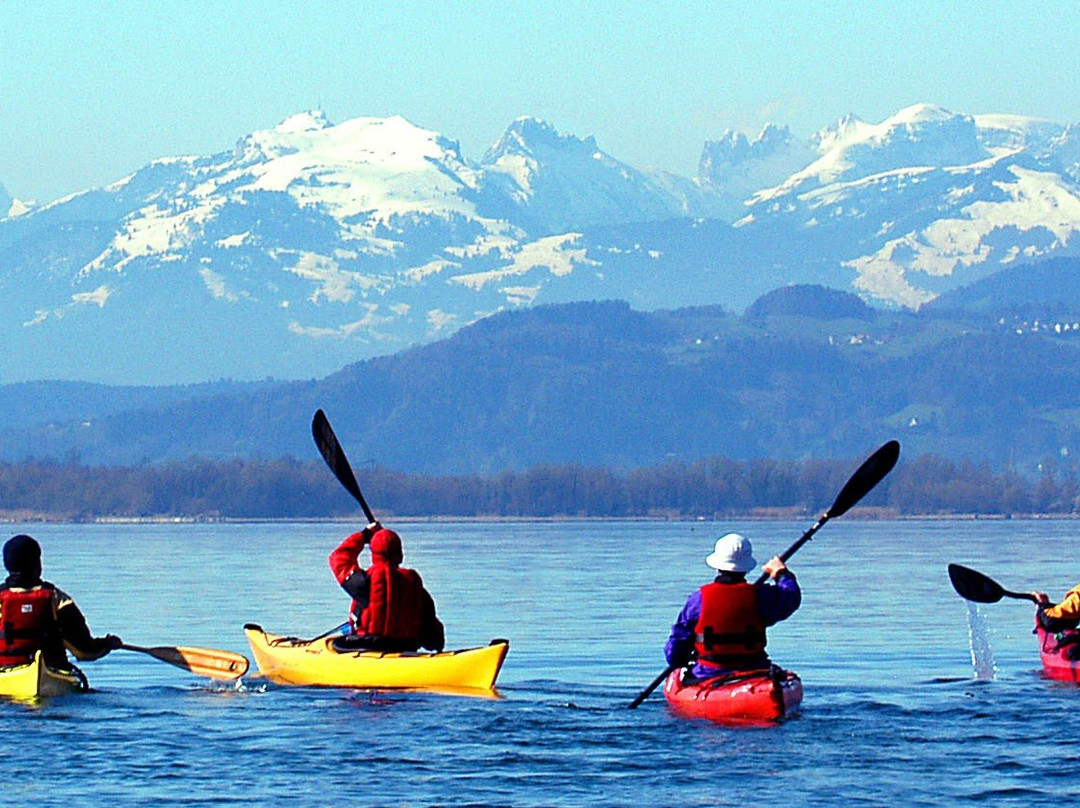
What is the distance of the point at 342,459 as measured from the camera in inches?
1592

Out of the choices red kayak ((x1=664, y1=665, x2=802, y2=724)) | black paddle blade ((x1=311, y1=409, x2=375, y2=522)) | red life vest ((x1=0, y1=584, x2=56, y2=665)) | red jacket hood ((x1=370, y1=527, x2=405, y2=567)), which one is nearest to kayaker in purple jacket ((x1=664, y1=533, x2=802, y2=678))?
red kayak ((x1=664, y1=665, x2=802, y2=724))

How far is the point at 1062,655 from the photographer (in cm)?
3666

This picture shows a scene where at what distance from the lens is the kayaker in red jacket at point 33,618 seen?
31203mm

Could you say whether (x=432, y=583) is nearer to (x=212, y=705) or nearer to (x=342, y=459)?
(x=342, y=459)

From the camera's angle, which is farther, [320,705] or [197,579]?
[197,579]

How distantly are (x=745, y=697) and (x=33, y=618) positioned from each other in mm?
9821

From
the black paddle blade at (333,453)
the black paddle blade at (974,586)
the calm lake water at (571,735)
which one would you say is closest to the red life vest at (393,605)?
the calm lake water at (571,735)

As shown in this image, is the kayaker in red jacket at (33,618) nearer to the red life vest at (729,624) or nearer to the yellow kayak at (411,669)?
the yellow kayak at (411,669)

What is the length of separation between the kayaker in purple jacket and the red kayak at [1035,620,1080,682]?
8090 mm

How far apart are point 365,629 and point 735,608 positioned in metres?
6.78

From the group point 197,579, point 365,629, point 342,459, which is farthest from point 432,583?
point 365,629

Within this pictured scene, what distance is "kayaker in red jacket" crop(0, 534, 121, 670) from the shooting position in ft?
102

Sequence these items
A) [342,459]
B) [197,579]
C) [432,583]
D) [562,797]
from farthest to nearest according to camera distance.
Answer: [197,579], [432,583], [342,459], [562,797]

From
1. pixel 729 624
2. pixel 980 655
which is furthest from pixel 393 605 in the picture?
pixel 980 655
